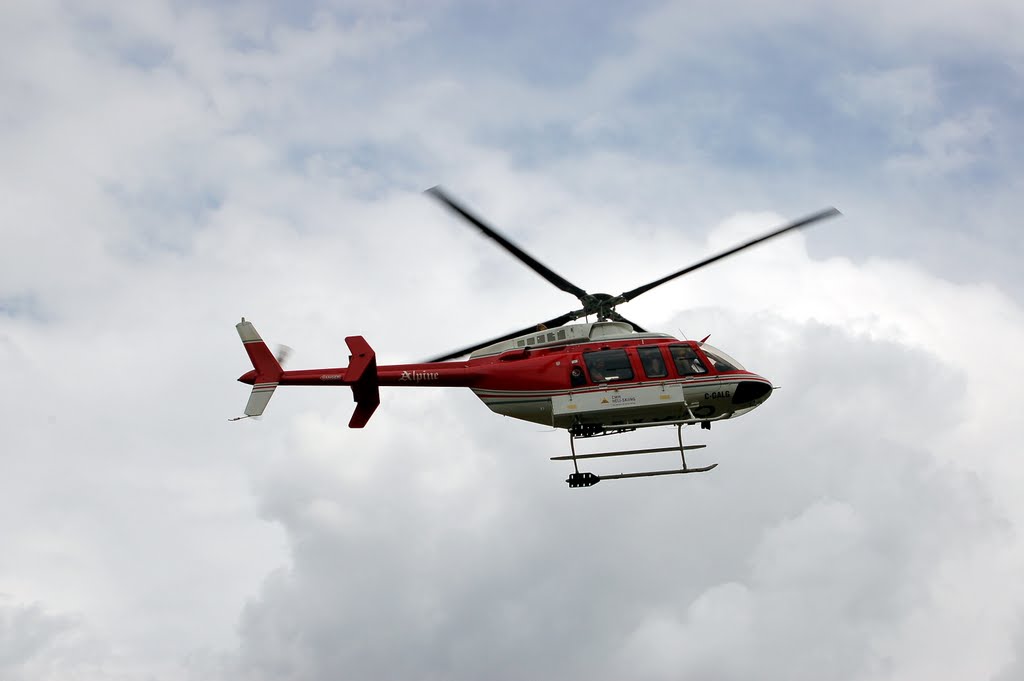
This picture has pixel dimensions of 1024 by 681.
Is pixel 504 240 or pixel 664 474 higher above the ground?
pixel 504 240

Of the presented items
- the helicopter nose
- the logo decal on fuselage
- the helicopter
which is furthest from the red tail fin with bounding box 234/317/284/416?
the helicopter nose

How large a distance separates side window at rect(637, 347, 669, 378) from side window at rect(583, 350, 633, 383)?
462 mm

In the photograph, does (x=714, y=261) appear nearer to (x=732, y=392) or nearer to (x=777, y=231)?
(x=777, y=231)

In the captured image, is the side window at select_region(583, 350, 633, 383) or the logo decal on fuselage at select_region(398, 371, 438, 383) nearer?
the side window at select_region(583, 350, 633, 383)

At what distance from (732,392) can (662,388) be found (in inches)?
92.7

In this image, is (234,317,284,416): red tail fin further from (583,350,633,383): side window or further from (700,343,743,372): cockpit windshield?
(700,343,743,372): cockpit windshield

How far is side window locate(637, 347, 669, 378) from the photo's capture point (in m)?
28.0

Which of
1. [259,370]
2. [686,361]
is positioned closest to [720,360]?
[686,361]

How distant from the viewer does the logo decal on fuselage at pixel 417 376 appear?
2938 centimetres

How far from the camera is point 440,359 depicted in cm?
2964

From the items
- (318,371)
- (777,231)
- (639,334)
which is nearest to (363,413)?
(318,371)

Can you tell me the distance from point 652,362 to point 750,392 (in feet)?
10.9

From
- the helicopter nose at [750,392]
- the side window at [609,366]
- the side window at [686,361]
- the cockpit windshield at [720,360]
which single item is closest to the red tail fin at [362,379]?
the side window at [609,366]

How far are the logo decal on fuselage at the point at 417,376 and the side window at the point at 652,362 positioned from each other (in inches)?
256
